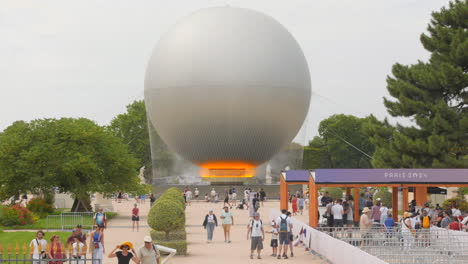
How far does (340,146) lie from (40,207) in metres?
82.0

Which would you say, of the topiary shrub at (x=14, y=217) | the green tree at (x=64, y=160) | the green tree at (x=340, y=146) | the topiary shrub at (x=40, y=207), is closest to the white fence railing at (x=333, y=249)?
the topiary shrub at (x=14, y=217)

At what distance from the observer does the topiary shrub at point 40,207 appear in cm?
3956

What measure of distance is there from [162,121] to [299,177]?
39.7 metres

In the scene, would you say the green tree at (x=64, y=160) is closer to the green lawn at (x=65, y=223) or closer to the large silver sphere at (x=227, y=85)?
the green lawn at (x=65, y=223)

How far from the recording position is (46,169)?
38.7 m

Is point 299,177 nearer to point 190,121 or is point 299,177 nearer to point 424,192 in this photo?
Answer: point 424,192

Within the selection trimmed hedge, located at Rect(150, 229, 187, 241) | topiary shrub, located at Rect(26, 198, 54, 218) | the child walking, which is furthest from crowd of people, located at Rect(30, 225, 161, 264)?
topiary shrub, located at Rect(26, 198, 54, 218)

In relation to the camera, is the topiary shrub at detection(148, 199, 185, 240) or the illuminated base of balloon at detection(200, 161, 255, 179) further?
the illuminated base of balloon at detection(200, 161, 255, 179)

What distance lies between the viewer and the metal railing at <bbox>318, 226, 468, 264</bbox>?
62.2ft

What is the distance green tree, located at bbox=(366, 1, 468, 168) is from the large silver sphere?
24.5 meters

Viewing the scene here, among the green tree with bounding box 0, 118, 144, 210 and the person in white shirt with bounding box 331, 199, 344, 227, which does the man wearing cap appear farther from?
the green tree with bounding box 0, 118, 144, 210

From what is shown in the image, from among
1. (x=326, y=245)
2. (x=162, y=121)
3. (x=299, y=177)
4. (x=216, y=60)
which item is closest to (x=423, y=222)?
(x=326, y=245)

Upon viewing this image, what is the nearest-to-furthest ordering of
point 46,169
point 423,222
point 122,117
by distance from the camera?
point 423,222
point 46,169
point 122,117

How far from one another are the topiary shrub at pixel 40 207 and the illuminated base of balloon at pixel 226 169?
33271 mm
